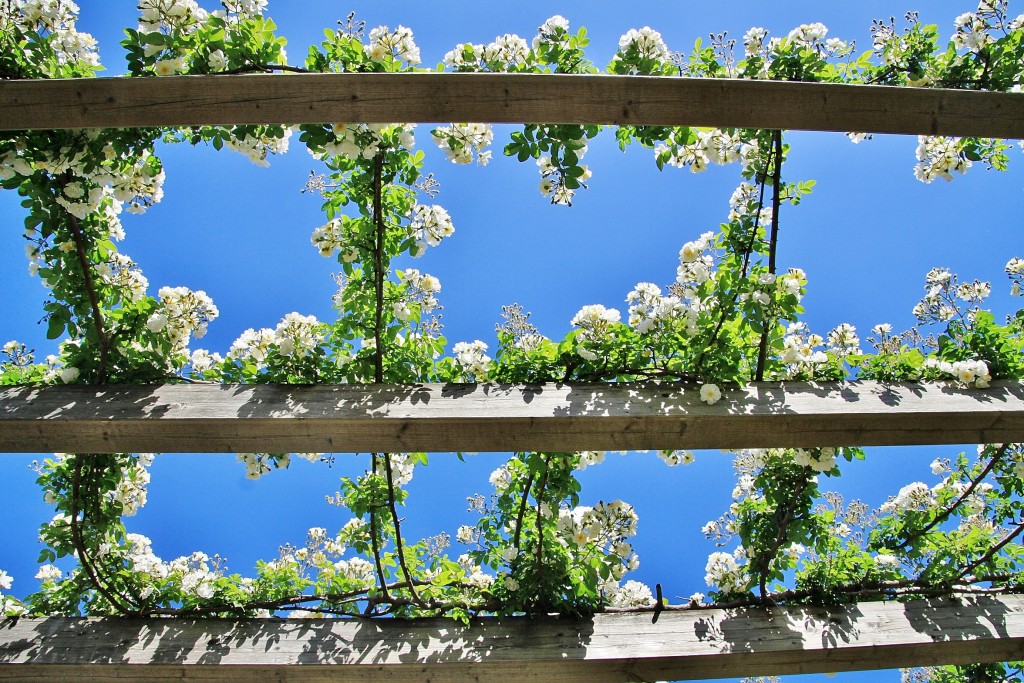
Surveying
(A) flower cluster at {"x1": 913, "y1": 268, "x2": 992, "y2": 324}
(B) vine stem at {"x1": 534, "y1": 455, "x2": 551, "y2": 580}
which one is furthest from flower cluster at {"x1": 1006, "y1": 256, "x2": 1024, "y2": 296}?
(B) vine stem at {"x1": 534, "y1": 455, "x2": 551, "y2": 580}

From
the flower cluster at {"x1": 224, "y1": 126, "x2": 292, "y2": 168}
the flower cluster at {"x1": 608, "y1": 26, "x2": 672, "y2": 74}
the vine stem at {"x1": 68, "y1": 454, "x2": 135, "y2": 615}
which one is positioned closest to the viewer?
the flower cluster at {"x1": 608, "y1": 26, "x2": 672, "y2": 74}

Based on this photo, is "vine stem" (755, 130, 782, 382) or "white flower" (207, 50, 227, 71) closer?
"white flower" (207, 50, 227, 71)

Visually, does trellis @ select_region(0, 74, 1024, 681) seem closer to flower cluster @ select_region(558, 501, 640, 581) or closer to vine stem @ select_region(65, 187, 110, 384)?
vine stem @ select_region(65, 187, 110, 384)

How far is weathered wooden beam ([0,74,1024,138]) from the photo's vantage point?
2.05 metres

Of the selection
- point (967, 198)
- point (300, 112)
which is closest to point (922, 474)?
point (967, 198)

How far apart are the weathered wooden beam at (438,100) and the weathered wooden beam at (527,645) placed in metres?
1.69

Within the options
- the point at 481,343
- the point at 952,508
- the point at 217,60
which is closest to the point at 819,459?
the point at 952,508

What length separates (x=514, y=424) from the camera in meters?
2.20

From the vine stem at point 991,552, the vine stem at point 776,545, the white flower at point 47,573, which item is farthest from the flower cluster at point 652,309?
the white flower at point 47,573

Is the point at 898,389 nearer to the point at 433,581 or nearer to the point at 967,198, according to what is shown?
the point at 967,198

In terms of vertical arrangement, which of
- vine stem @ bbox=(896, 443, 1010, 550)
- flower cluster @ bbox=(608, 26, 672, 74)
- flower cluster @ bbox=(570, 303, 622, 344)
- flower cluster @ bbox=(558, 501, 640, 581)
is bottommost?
flower cluster @ bbox=(558, 501, 640, 581)

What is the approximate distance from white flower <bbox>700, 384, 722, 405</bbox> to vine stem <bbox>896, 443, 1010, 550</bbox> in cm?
121

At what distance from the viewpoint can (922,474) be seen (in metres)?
2.99

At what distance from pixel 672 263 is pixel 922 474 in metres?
1.48
